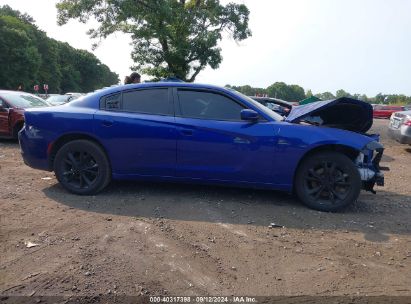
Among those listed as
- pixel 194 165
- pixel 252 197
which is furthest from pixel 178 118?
pixel 252 197

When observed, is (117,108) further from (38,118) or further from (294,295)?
(294,295)

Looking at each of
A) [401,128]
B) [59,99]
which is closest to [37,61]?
[59,99]

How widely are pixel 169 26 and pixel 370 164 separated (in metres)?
13.7

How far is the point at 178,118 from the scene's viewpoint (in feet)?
16.7

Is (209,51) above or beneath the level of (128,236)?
above

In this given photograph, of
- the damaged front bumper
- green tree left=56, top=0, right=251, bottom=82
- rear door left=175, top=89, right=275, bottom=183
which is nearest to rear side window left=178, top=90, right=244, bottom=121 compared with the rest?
rear door left=175, top=89, right=275, bottom=183

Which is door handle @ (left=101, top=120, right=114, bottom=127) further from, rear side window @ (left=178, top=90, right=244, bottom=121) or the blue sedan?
rear side window @ (left=178, top=90, right=244, bottom=121)

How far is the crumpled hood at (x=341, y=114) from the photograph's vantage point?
17.5 feet

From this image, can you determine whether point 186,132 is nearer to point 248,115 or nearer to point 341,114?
point 248,115

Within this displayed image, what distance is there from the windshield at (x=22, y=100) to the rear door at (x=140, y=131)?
594cm

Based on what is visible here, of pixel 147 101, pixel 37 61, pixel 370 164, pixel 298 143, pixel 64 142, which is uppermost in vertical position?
pixel 37 61

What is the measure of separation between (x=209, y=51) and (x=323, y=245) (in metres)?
14.8

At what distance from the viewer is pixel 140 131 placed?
5086mm

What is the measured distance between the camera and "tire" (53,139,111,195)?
5.21 m
